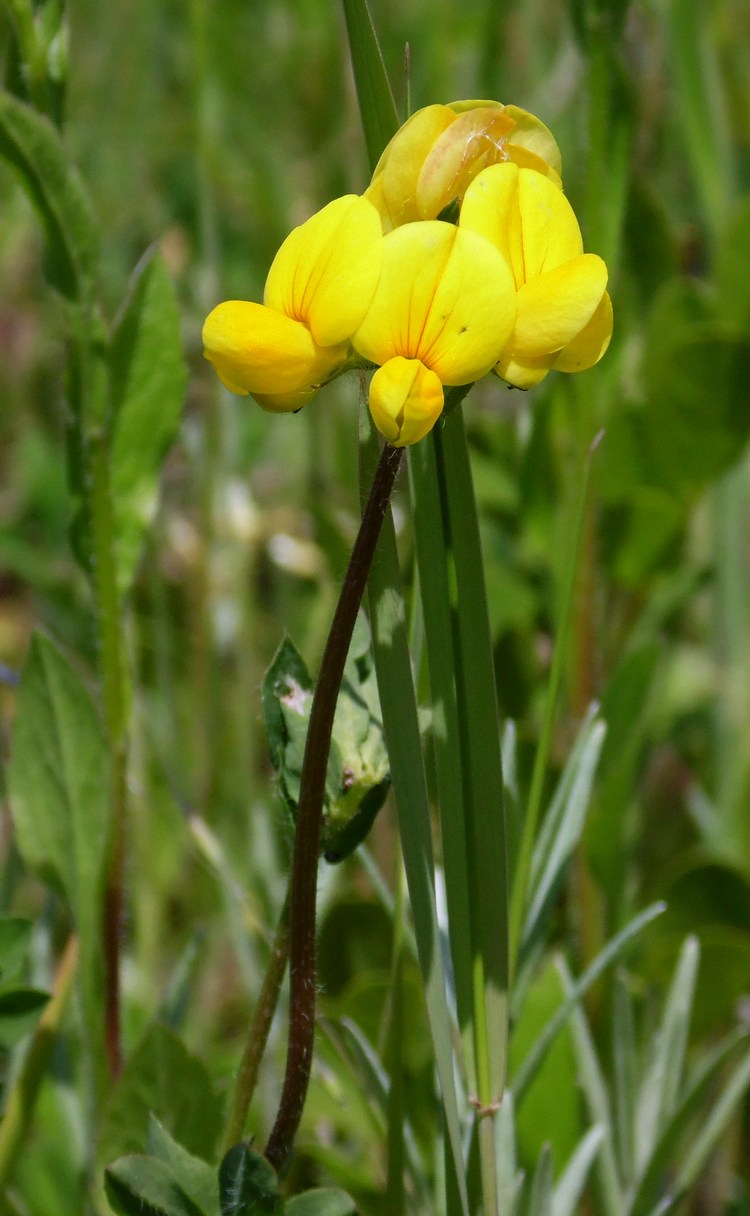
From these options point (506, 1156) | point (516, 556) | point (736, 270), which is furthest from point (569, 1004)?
point (736, 270)

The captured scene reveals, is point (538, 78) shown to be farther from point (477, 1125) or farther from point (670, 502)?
point (477, 1125)

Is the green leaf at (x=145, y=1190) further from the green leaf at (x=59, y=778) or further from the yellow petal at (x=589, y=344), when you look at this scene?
the yellow petal at (x=589, y=344)

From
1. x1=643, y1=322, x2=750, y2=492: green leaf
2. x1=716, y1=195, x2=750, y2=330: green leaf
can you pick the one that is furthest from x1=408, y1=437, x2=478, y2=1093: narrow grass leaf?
x1=716, y1=195, x2=750, y2=330: green leaf

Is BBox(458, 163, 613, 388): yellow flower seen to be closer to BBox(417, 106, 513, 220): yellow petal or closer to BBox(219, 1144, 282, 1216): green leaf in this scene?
BBox(417, 106, 513, 220): yellow petal

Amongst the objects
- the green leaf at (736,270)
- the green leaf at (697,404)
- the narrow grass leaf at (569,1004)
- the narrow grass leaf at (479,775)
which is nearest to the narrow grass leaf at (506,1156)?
the narrow grass leaf at (569,1004)

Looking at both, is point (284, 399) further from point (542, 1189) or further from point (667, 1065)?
point (667, 1065)

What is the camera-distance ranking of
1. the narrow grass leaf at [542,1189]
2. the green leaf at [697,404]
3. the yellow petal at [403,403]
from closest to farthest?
the yellow petal at [403,403], the narrow grass leaf at [542,1189], the green leaf at [697,404]

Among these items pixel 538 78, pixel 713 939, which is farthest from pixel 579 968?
pixel 538 78
